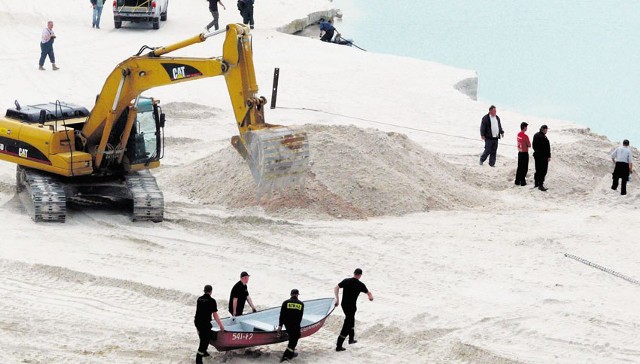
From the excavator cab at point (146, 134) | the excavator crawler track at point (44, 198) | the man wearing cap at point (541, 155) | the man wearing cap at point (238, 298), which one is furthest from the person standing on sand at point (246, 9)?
the man wearing cap at point (238, 298)

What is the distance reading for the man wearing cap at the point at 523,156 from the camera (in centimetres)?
2584

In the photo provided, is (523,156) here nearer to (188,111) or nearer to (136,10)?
(188,111)

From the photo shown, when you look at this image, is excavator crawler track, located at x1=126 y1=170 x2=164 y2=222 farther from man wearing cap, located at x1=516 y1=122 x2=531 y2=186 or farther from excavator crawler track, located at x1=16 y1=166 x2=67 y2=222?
man wearing cap, located at x1=516 y1=122 x2=531 y2=186

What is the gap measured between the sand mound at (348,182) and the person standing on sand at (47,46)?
10249 millimetres

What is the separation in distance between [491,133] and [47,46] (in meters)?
13.7

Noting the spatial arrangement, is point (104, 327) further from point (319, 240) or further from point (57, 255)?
point (319, 240)

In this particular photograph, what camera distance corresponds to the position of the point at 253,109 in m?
20.7

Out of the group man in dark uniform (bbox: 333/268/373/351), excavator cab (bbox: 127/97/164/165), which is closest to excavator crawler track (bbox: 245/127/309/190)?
excavator cab (bbox: 127/97/164/165)

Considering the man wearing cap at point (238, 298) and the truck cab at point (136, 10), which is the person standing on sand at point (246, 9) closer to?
the truck cab at point (136, 10)

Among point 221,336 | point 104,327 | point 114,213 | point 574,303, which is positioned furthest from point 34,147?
point 574,303

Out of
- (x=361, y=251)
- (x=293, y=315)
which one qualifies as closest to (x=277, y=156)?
(x=361, y=251)

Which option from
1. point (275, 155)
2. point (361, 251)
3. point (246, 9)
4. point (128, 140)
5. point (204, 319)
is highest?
point (246, 9)

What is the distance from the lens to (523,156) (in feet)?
85.8

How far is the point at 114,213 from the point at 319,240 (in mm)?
4053
